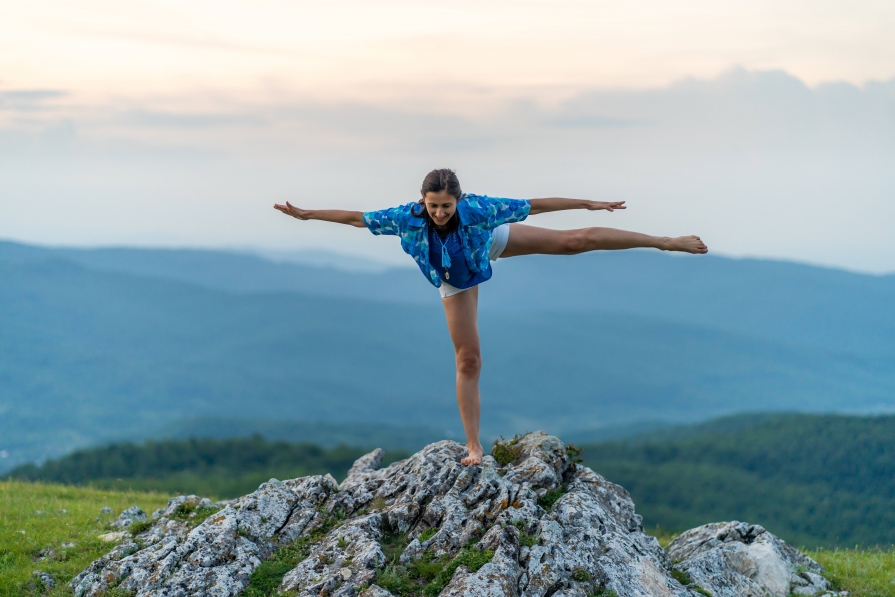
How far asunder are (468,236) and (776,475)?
4583 inches

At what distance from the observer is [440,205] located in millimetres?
9555

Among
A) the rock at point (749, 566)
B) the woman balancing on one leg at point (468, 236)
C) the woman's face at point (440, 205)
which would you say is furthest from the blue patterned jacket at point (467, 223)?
the rock at point (749, 566)

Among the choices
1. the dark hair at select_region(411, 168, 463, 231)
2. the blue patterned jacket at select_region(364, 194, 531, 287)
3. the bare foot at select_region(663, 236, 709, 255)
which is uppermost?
the dark hair at select_region(411, 168, 463, 231)

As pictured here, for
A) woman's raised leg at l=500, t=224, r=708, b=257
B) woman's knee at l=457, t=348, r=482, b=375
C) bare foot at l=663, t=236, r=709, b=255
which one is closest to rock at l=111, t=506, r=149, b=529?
woman's knee at l=457, t=348, r=482, b=375

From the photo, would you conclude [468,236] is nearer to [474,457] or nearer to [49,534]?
[474,457]

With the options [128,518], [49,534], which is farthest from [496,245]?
[49,534]

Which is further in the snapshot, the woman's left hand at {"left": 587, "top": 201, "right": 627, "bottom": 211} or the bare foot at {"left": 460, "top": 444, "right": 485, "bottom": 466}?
the bare foot at {"left": 460, "top": 444, "right": 485, "bottom": 466}

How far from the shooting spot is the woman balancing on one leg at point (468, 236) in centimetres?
998

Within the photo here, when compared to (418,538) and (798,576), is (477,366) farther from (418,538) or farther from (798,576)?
(798,576)

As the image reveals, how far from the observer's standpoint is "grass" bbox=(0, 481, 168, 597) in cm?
1044

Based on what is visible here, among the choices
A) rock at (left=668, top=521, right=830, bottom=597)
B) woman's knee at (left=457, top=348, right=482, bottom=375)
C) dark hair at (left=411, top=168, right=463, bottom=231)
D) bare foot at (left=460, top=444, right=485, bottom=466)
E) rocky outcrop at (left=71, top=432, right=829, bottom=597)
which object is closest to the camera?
rocky outcrop at (left=71, top=432, right=829, bottom=597)

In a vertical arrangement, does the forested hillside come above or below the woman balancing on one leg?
below

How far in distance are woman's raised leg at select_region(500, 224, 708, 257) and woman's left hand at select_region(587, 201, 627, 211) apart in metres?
0.29

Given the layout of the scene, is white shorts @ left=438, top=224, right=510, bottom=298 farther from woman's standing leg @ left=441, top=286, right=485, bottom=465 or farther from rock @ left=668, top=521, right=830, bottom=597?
rock @ left=668, top=521, right=830, bottom=597
